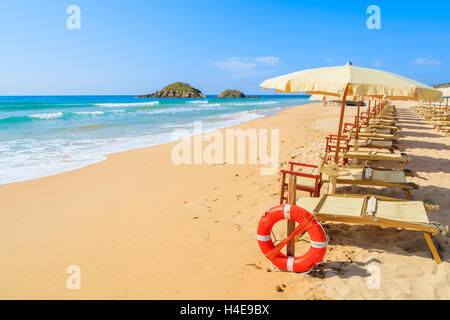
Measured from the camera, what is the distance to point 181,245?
370 cm

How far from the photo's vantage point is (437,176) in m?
5.95

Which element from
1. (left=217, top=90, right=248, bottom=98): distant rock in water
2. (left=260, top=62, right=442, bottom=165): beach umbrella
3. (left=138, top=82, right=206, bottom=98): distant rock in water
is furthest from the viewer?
(left=217, top=90, right=248, bottom=98): distant rock in water

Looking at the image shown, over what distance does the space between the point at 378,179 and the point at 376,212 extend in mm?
1580

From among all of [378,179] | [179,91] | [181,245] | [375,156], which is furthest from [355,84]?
[179,91]

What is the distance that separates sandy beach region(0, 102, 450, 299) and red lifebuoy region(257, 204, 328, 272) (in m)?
0.11

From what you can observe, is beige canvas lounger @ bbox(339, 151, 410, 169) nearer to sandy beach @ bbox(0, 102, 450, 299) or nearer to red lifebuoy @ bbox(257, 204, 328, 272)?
sandy beach @ bbox(0, 102, 450, 299)

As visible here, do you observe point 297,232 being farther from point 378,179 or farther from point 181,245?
point 378,179

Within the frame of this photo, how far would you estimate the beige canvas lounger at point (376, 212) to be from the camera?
9.96ft

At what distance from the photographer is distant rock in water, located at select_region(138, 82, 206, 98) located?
108938mm

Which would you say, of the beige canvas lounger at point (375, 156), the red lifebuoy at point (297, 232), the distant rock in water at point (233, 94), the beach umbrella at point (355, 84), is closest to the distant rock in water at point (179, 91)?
the distant rock in water at point (233, 94)

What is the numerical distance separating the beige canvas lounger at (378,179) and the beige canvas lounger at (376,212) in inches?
35.7

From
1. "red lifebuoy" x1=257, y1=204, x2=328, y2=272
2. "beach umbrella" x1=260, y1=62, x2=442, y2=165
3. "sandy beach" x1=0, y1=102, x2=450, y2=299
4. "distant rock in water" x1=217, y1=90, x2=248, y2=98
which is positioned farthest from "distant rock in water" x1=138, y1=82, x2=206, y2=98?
"red lifebuoy" x1=257, y1=204, x2=328, y2=272
